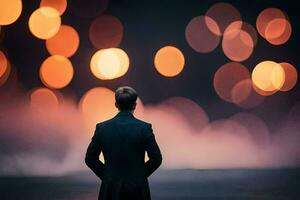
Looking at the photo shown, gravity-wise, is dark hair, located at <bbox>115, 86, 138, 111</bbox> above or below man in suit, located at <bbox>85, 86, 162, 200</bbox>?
above

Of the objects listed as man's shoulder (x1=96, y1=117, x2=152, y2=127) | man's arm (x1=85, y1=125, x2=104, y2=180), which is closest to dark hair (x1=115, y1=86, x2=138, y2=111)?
man's shoulder (x1=96, y1=117, x2=152, y2=127)

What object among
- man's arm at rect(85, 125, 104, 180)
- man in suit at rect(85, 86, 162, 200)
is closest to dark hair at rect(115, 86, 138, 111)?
man in suit at rect(85, 86, 162, 200)

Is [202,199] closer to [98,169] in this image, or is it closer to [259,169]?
[98,169]

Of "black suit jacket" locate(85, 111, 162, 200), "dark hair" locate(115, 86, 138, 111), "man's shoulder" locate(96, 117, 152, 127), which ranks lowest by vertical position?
"black suit jacket" locate(85, 111, 162, 200)

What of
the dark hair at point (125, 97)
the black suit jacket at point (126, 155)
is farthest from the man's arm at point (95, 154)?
the dark hair at point (125, 97)

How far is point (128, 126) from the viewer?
555 centimetres

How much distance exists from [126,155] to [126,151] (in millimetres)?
27

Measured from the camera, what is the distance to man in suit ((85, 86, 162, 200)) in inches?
217

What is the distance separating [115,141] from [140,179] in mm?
306

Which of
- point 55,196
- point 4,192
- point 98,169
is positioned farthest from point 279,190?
point 98,169

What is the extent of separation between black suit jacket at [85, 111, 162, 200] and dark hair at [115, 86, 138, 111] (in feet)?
0.22

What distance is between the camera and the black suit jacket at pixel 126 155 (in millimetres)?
5523

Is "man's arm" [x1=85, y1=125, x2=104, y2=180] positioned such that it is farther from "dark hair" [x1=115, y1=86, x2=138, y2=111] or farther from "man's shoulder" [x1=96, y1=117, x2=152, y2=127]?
"dark hair" [x1=115, y1=86, x2=138, y2=111]

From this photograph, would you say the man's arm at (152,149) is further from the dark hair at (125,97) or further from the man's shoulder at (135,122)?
the dark hair at (125,97)
